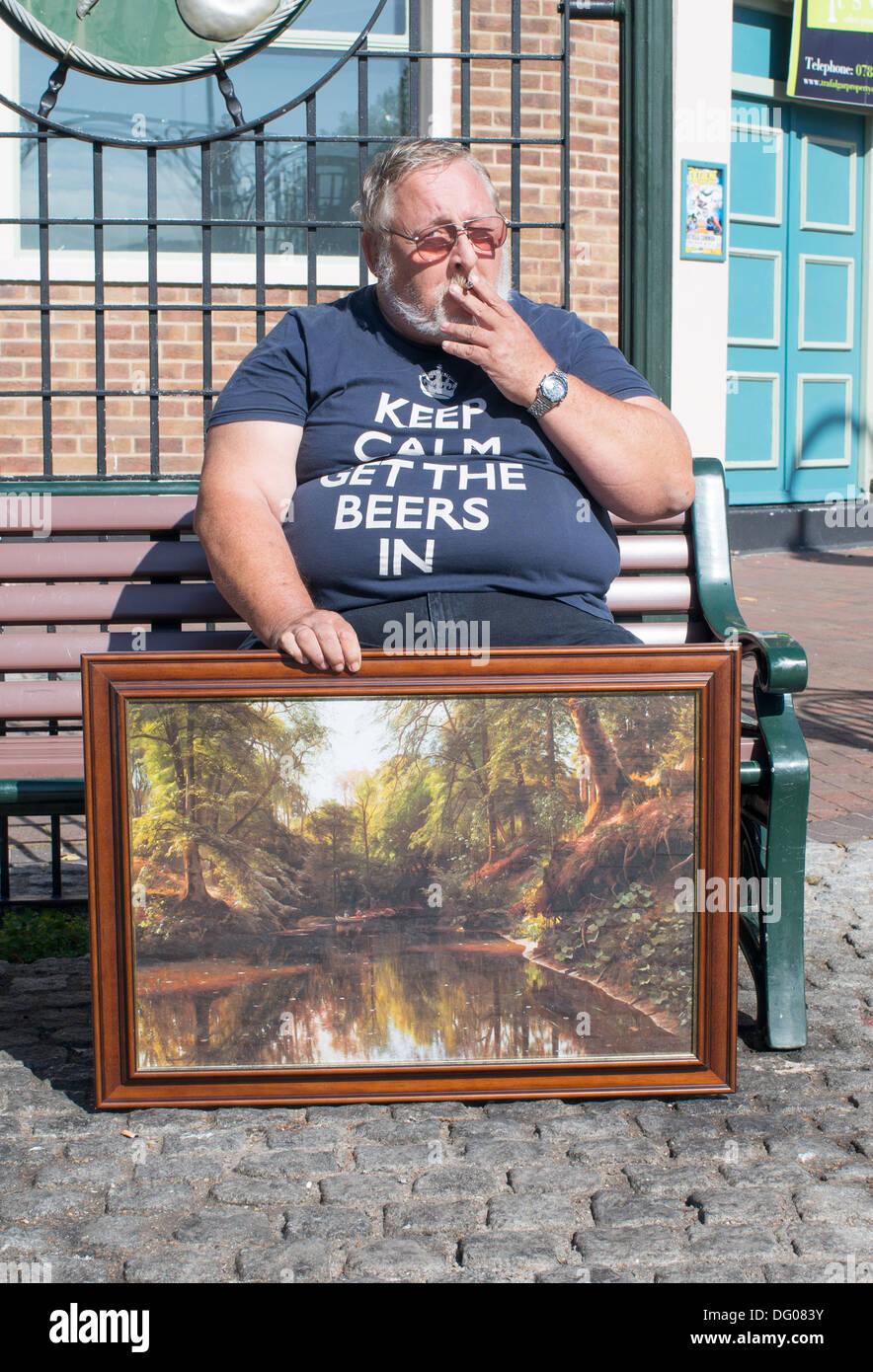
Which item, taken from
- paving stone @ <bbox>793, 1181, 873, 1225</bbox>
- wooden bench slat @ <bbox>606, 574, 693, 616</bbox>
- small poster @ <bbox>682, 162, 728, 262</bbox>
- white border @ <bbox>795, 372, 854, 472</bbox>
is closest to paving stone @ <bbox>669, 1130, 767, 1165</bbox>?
paving stone @ <bbox>793, 1181, 873, 1225</bbox>

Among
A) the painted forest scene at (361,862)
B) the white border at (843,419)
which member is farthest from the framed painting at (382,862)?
the white border at (843,419)

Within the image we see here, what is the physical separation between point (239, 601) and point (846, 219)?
947 cm

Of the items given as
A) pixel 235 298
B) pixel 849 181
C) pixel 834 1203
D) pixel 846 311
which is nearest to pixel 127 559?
pixel 834 1203

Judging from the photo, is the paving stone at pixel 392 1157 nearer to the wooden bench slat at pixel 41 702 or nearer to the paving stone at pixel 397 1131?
the paving stone at pixel 397 1131

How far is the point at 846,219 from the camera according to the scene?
10664mm

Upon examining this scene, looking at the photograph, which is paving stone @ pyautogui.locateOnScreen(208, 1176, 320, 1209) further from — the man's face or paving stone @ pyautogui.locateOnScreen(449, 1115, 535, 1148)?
the man's face

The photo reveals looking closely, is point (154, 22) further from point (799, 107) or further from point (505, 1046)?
point (799, 107)

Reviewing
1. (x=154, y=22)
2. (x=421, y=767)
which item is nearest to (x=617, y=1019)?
(x=421, y=767)

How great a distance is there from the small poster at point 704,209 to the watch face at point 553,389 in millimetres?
6510

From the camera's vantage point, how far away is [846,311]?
10.9 metres

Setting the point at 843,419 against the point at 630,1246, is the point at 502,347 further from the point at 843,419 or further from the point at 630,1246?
the point at 843,419

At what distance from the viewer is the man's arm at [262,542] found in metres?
2.29

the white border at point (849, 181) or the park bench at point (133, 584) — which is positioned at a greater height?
the white border at point (849, 181)

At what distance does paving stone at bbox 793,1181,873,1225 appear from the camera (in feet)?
6.82
